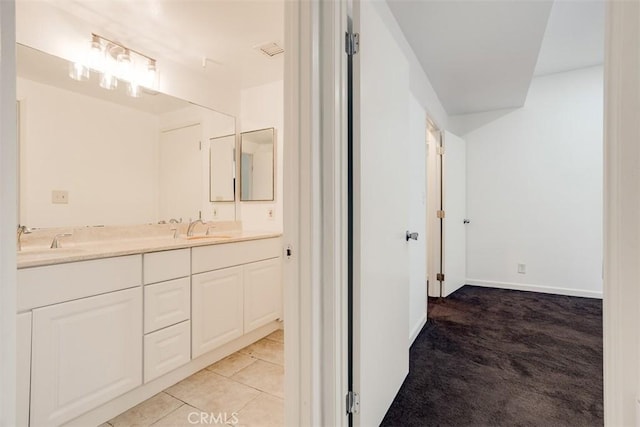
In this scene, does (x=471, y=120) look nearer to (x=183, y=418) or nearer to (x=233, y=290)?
(x=233, y=290)

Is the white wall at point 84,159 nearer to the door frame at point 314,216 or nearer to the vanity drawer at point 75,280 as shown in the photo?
the vanity drawer at point 75,280

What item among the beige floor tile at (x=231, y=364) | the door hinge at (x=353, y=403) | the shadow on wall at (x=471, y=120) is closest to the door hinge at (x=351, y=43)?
the door hinge at (x=353, y=403)

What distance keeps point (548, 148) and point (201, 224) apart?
13.3 ft

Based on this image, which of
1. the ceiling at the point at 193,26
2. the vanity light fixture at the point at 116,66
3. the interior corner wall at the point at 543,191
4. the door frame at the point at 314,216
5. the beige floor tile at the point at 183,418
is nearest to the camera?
the door frame at the point at 314,216

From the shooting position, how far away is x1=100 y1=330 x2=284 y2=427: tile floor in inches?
61.3

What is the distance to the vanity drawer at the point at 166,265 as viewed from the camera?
169 cm

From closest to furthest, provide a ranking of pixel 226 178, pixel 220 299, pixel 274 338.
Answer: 1. pixel 220 299
2. pixel 274 338
3. pixel 226 178

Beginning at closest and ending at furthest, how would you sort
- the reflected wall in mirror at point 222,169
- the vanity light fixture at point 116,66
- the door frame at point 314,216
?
the door frame at point 314,216
the vanity light fixture at point 116,66
the reflected wall in mirror at point 222,169

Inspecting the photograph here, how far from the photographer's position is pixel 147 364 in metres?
1.67

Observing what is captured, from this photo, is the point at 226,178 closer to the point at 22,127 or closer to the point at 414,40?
the point at 22,127

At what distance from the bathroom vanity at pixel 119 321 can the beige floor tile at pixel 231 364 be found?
2.1 inches

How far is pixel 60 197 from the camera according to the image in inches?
70.3

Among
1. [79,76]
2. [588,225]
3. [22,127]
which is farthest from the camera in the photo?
[588,225]

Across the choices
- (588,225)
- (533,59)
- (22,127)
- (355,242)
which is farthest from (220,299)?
(588,225)
